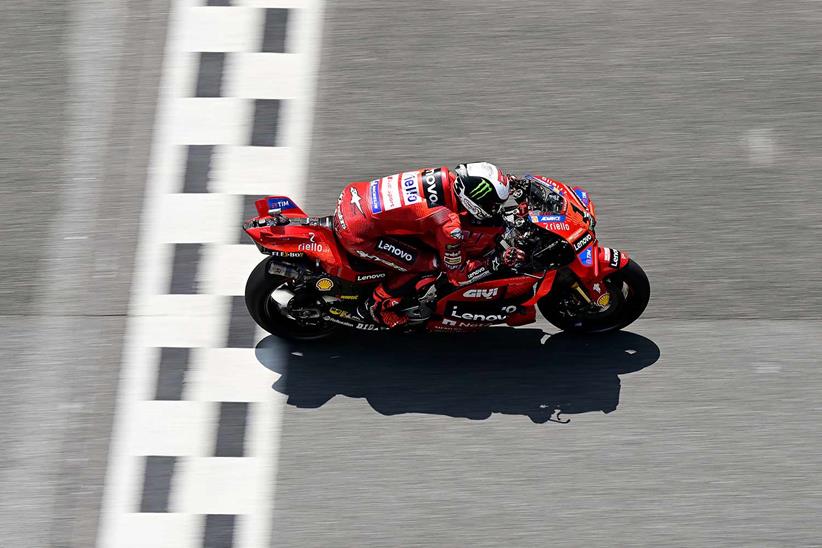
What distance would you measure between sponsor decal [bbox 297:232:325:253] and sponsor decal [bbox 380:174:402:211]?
2.14ft

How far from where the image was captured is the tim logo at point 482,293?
8391 mm

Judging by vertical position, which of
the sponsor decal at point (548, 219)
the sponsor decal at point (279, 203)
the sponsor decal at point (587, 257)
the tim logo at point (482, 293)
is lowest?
the tim logo at point (482, 293)

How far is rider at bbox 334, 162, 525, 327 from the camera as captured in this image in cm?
779

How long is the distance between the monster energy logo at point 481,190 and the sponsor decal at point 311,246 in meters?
1.31

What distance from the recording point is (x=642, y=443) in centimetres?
840

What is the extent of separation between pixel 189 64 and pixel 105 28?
111 cm

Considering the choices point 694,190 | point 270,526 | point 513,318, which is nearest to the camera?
point 270,526

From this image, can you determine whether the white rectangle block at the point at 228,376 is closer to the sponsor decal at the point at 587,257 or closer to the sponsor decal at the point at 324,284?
the sponsor decal at the point at 324,284

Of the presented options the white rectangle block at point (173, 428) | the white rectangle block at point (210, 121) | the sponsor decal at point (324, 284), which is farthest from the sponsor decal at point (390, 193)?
the white rectangle block at point (210, 121)

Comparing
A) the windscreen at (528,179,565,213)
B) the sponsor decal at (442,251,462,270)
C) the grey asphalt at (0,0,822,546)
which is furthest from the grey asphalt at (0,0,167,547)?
the windscreen at (528,179,565,213)

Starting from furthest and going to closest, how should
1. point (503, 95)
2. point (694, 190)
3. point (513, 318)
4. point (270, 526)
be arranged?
point (503, 95)
point (694, 190)
point (513, 318)
point (270, 526)

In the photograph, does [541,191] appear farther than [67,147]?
No

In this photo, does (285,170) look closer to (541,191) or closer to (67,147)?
(67,147)

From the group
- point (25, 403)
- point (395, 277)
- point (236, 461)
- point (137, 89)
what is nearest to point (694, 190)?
point (395, 277)
